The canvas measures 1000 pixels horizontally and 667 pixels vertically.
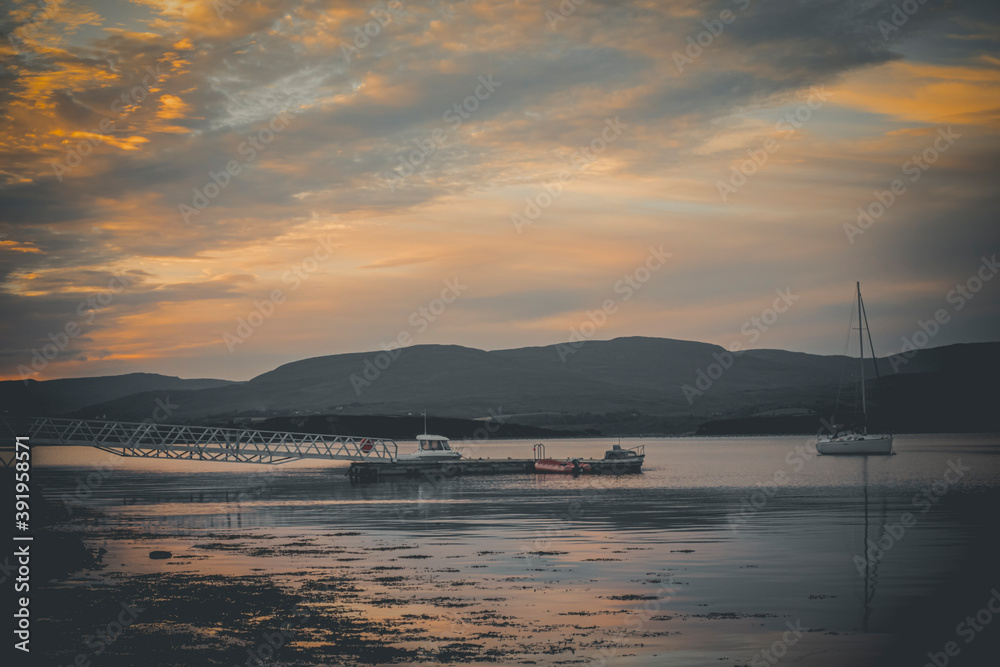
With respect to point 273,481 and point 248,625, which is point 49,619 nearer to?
point 248,625

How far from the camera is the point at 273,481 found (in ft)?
309

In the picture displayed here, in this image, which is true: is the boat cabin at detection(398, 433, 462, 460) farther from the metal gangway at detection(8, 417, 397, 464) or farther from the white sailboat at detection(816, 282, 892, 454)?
the white sailboat at detection(816, 282, 892, 454)

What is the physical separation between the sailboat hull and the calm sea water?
52.0 m

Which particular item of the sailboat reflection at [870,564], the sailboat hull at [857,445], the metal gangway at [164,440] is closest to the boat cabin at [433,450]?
the metal gangway at [164,440]

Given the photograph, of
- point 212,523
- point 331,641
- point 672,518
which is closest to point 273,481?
point 212,523

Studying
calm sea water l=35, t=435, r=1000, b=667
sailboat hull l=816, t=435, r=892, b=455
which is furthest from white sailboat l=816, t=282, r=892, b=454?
calm sea water l=35, t=435, r=1000, b=667

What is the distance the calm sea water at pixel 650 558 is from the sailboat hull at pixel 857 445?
5199 cm

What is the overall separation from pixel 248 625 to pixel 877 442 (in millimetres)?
117840

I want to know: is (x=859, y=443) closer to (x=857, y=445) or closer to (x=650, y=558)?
(x=857, y=445)

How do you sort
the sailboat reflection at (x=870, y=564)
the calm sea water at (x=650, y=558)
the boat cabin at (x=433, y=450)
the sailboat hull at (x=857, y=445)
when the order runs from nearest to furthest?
1. the calm sea water at (x=650, y=558)
2. the sailboat reflection at (x=870, y=564)
3. the boat cabin at (x=433, y=450)
4. the sailboat hull at (x=857, y=445)

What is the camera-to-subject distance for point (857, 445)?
416ft

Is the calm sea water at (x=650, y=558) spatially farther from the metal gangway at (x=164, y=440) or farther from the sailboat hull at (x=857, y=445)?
the sailboat hull at (x=857, y=445)

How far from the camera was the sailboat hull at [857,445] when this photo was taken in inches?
4879

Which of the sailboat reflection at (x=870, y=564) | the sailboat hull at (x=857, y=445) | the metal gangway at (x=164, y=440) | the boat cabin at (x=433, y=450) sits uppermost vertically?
the metal gangway at (x=164, y=440)
